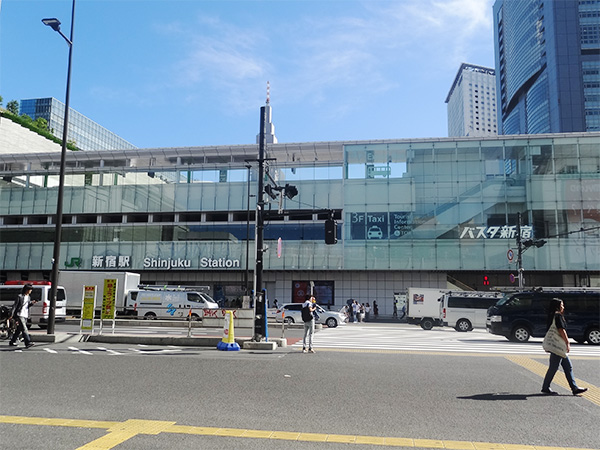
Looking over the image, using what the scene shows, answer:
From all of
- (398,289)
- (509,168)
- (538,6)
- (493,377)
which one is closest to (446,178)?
(509,168)

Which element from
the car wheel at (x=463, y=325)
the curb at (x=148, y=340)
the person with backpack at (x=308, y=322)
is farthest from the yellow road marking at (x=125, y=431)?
the car wheel at (x=463, y=325)

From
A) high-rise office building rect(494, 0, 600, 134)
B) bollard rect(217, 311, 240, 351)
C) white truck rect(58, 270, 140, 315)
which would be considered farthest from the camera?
high-rise office building rect(494, 0, 600, 134)

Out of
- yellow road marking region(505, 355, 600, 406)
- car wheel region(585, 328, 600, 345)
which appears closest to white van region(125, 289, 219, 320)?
car wheel region(585, 328, 600, 345)

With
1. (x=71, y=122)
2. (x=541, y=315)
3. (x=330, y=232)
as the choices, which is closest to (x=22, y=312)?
(x=330, y=232)

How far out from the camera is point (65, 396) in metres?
7.84

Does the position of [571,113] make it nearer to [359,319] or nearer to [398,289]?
[398,289]

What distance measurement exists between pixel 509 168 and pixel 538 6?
4562 inches

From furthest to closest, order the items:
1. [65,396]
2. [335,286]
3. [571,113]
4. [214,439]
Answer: [571,113] → [335,286] → [65,396] → [214,439]

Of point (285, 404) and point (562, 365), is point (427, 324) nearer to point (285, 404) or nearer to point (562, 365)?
point (562, 365)

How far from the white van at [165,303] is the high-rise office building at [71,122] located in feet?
342

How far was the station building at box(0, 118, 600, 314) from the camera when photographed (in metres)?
40.7

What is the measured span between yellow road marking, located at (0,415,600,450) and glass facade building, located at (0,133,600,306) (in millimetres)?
32695

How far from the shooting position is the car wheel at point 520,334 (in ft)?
64.3

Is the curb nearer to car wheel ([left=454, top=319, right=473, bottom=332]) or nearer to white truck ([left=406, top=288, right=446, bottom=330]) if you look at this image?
car wheel ([left=454, top=319, right=473, bottom=332])
